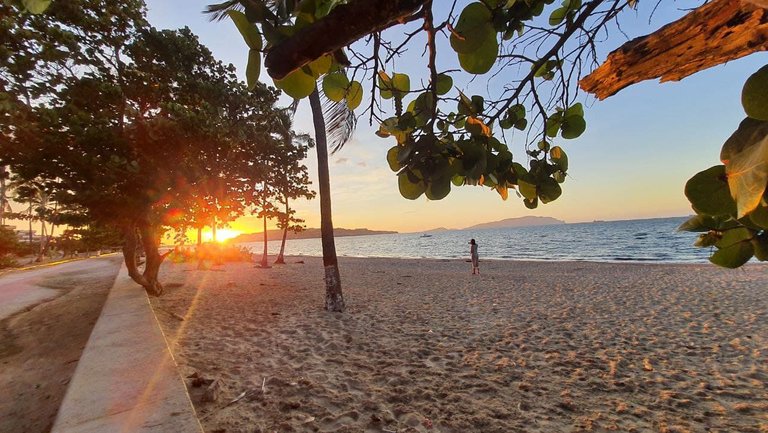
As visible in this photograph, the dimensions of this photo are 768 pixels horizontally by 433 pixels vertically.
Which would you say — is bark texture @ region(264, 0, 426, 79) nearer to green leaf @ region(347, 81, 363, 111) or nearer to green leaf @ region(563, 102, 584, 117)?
green leaf @ region(347, 81, 363, 111)

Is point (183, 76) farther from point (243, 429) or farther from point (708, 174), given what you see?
point (708, 174)

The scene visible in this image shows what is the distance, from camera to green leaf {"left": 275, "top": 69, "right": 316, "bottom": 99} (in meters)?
0.71

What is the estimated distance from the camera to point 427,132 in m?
0.85

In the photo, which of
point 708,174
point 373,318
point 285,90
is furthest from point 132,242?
point 708,174

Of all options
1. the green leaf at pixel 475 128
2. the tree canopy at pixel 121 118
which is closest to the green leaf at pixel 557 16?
the green leaf at pixel 475 128

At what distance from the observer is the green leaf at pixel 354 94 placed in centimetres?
102

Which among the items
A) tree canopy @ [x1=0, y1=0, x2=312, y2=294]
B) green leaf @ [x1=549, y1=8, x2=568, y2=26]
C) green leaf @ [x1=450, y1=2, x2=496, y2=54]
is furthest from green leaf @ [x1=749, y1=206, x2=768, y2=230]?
tree canopy @ [x1=0, y1=0, x2=312, y2=294]

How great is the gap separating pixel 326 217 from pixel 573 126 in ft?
22.3

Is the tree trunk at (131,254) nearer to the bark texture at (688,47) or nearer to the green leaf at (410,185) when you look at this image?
the green leaf at (410,185)

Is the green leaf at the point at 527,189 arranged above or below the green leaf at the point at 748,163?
above

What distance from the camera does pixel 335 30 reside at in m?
0.56

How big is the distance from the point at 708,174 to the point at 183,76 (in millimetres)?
9148

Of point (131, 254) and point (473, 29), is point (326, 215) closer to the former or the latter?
point (131, 254)

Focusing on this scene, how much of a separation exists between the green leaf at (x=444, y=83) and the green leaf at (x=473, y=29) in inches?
13.1
